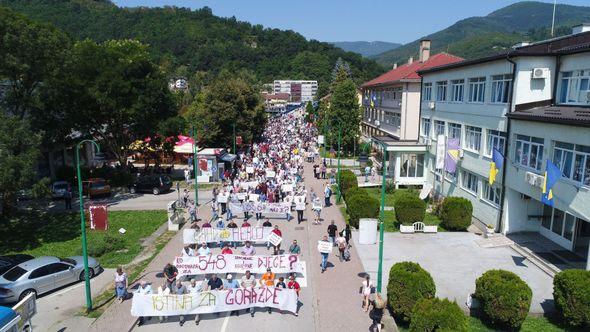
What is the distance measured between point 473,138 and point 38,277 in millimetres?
24947

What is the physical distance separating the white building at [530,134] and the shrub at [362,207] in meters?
6.65

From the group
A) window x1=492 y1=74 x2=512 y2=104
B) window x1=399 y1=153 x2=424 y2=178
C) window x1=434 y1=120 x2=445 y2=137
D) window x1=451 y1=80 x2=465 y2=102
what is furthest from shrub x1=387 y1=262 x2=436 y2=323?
window x1=399 y1=153 x2=424 y2=178

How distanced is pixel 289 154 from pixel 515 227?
3368 cm

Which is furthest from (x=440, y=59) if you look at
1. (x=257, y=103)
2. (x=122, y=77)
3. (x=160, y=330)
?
(x=160, y=330)

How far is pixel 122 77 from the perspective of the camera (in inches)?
1436

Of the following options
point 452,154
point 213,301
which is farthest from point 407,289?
point 452,154

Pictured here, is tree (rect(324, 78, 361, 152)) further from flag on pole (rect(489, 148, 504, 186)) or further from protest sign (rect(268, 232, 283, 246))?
protest sign (rect(268, 232, 283, 246))

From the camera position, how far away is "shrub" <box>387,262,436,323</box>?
13547 mm

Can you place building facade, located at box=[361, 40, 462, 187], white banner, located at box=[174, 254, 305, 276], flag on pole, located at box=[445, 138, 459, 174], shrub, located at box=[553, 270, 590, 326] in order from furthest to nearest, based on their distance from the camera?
building facade, located at box=[361, 40, 462, 187] → flag on pole, located at box=[445, 138, 459, 174] → white banner, located at box=[174, 254, 305, 276] → shrub, located at box=[553, 270, 590, 326]

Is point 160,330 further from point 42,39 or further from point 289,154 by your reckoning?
point 289,154

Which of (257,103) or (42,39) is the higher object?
(42,39)

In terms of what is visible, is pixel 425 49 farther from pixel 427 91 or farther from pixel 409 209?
pixel 409 209

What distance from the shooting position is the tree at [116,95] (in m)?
35.2

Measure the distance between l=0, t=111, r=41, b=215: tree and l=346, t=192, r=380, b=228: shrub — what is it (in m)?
17.6
